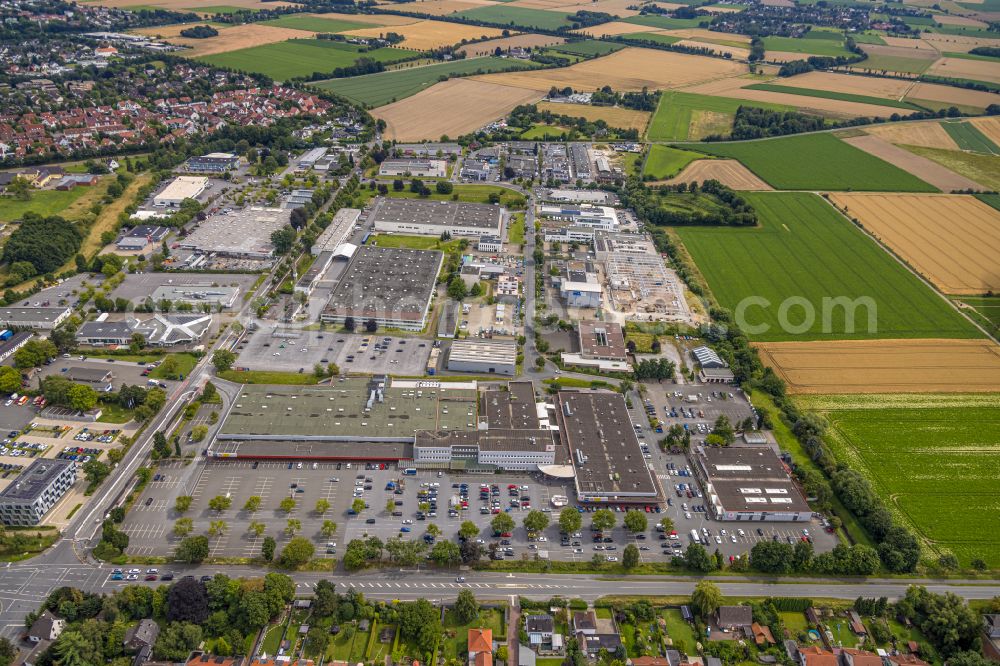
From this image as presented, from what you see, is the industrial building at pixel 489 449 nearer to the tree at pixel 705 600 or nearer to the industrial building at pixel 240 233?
the tree at pixel 705 600

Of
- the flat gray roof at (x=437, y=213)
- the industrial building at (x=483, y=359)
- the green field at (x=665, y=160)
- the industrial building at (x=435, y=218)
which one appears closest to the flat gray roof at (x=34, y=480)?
the industrial building at (x=483, y=359)

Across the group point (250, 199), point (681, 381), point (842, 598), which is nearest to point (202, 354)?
point (250, 199)

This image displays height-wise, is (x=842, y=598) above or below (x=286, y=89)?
below

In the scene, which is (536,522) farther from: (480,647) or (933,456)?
(933,456)

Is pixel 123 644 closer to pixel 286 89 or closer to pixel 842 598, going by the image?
pixel 842 598

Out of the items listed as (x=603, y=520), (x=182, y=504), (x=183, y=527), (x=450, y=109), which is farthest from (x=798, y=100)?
(x=183, y=527)

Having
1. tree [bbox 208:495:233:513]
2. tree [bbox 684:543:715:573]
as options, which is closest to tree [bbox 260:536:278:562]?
tree [bbox 208:495:233:513]
